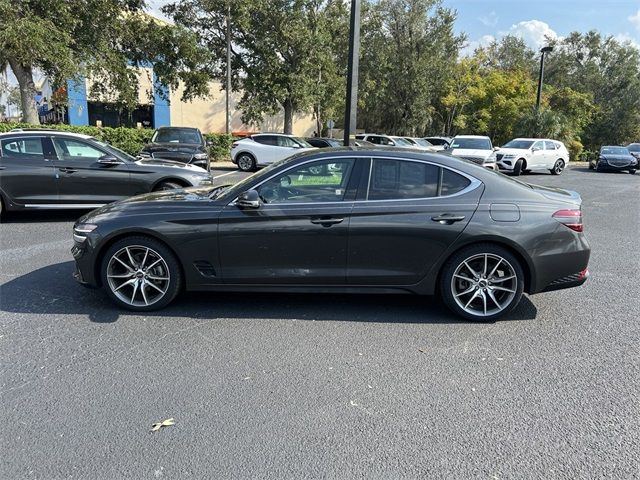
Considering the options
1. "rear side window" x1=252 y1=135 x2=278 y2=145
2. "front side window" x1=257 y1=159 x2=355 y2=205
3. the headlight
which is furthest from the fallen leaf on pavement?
"rear side window" x1=252 y1=135 x2=278 y2=145

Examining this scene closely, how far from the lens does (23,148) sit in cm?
846

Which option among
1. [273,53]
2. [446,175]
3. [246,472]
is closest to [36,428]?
[246,472]

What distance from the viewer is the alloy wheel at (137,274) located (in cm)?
452

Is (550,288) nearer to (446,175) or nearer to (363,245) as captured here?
(446,175)

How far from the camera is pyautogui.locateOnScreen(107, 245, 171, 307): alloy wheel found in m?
4.52

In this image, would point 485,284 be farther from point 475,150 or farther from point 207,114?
point 207,114

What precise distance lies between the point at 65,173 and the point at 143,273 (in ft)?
16.3

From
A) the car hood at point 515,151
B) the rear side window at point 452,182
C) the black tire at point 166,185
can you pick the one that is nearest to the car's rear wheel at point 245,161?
the car hood at point 515,151

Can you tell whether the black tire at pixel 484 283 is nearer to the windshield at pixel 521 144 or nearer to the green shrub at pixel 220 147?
the windshield at pixel 521 144

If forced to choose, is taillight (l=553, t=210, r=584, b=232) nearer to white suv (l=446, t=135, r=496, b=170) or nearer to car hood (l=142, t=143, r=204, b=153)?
car hood (l=142, t=143, r=204, b=153)

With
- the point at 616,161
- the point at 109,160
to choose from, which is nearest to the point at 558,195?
the point at 109,160

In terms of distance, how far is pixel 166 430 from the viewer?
284 centimetres

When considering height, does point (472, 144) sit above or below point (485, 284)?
above

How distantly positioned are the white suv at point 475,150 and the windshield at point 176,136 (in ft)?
31.3
